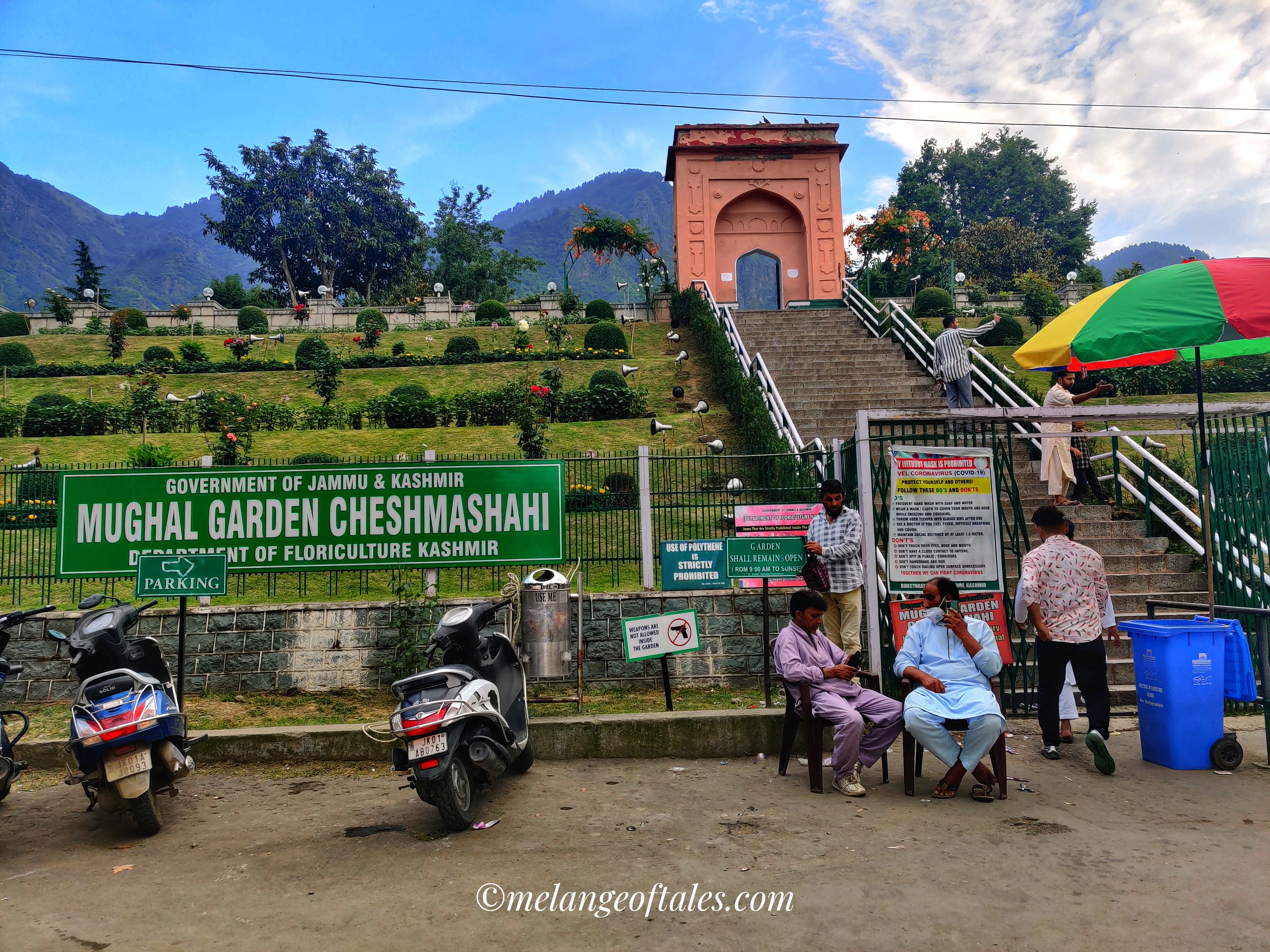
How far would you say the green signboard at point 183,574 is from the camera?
6.55 meters

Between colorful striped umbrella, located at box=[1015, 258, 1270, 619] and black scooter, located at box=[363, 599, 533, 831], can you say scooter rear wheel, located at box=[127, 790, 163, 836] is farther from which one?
colorful striped umbrella, located at box=[1015, 258, 1270, 619]

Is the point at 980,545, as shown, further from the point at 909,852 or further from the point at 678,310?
the point at 678,310

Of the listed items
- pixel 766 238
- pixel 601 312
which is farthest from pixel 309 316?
pixel 766 238

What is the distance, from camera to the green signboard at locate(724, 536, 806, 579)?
22.4 ft

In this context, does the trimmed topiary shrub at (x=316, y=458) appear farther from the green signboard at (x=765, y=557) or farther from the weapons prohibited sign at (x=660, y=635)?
the green signboard at (x=765, y=557)

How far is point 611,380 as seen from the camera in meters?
16.4

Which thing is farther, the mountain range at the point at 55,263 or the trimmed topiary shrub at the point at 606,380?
the mountain range at the point at 55,263

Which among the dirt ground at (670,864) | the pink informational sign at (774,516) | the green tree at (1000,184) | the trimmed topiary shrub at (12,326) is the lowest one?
the dirt ground at (670,864)

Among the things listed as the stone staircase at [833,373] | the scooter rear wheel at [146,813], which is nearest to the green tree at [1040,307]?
the stone staircase at [833,373]

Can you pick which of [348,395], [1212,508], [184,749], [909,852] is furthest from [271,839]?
[348,395]

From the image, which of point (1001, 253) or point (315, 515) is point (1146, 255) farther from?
point (315, 515)

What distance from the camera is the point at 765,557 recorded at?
22.4ft

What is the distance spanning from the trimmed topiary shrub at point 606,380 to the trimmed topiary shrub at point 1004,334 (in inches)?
436

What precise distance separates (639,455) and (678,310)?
1732 cm
